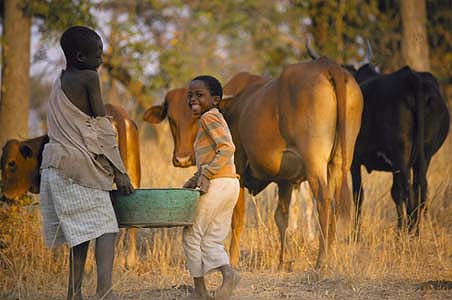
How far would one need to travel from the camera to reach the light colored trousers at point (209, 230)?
5793 mm

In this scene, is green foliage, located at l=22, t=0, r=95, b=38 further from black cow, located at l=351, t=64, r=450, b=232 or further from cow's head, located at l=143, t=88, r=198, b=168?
black cow, located at l=351, t=64, r=450, b=232

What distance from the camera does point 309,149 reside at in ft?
24.3

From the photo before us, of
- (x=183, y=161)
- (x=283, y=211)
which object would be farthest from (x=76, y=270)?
(x=283, y=211)

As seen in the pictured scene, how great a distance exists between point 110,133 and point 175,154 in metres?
2.45

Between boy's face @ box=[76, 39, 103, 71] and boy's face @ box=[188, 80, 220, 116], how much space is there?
76 cm

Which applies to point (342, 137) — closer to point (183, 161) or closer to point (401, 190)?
point (183, 161)

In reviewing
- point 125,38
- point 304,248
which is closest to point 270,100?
point 304,248

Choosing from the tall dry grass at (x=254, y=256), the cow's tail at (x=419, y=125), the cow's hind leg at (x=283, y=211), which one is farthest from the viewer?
the cow's tail at (x=419, y=125)

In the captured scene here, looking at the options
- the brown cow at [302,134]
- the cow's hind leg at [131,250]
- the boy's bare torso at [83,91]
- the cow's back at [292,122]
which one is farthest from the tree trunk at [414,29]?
the boy's bare torso at [83,91]

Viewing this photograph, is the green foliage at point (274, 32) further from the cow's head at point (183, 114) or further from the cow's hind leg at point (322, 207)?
the cow's hind leg at point (322, 207)

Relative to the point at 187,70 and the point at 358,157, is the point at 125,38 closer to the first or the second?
the point at 187,70

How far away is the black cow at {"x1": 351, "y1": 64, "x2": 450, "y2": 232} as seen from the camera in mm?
9375

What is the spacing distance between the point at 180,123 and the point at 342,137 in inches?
70.6

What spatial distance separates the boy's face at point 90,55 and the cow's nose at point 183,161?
242 cm
